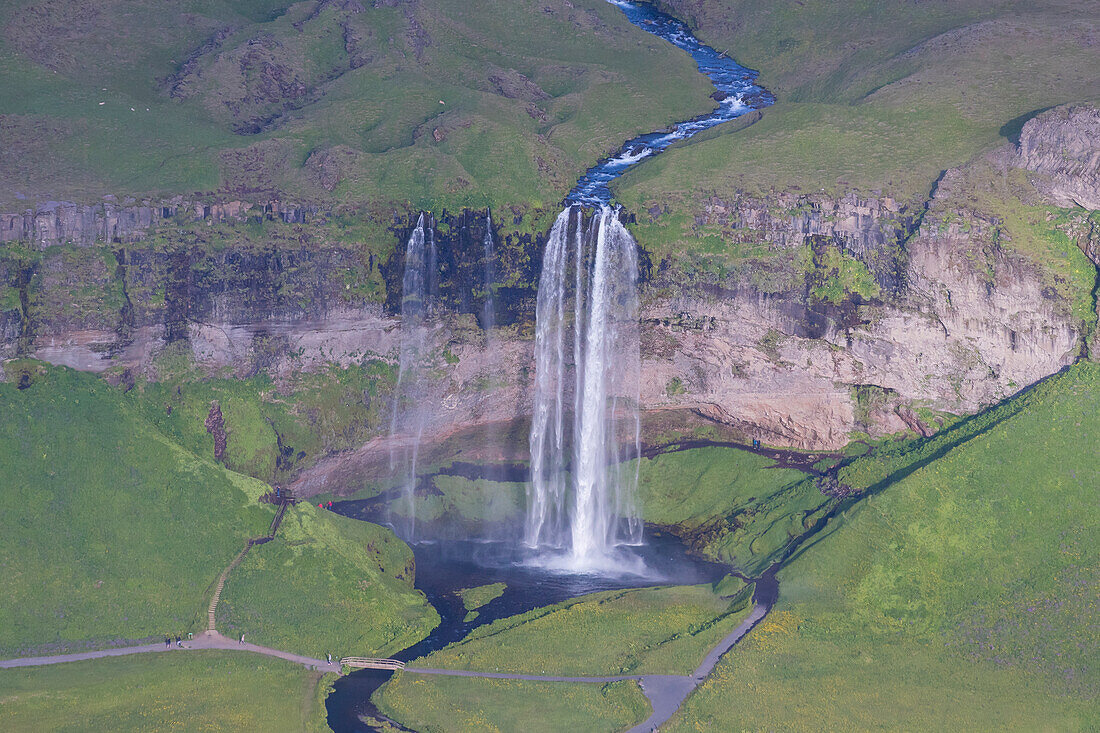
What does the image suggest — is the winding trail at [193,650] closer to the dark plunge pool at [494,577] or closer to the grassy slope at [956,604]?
the dark plunge pool at [494,577]

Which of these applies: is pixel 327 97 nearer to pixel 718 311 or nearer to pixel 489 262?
pixel 489 262

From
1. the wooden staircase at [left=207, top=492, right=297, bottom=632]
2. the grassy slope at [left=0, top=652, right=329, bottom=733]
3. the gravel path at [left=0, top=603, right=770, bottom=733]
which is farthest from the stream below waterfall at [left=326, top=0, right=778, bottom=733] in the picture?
the wooden staircase at [left=207, top=492, right=297, bottom=632]

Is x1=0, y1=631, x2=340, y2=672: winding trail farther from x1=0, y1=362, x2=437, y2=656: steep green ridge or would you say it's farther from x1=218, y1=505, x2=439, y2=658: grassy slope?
x1=0, y1=362, x2=437, y2=656: steep green ridge

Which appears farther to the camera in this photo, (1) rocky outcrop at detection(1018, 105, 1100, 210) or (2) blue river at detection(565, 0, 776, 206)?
(2) blue river at detection(565, 0, 776, 206)

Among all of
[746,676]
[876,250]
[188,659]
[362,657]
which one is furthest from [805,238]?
[188,659]

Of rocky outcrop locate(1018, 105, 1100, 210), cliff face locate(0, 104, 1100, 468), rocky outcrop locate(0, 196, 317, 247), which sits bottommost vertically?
cliff face locate(0, 104, 1100, 468)

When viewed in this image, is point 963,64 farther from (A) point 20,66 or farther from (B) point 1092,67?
(A) point 20,66

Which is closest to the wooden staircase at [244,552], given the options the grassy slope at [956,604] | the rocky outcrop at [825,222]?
the grassy slope at [956,604]
